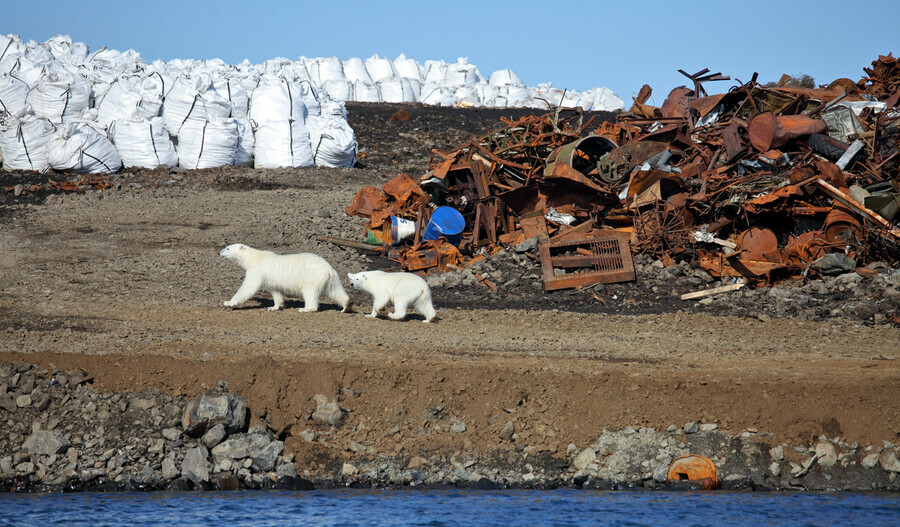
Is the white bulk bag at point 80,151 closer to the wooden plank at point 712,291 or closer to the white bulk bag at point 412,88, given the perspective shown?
the wooden plank at point 712,291

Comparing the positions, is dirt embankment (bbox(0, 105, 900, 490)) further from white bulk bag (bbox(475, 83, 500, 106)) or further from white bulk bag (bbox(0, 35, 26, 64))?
white bulk bag (bbox(475, 83, 500, 106))

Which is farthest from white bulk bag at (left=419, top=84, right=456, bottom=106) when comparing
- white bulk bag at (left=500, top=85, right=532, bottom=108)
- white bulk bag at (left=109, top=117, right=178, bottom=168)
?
white bulk bag at (left=109, top=117, right=178, bottom=168)

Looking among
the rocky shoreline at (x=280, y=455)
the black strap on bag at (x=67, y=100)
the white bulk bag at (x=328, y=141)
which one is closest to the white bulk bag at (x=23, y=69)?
the black strap on bag at (x=67, y=100)

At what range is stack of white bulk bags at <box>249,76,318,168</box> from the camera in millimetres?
19703

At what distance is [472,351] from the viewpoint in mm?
7785

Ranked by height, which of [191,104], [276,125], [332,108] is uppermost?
[332,108]

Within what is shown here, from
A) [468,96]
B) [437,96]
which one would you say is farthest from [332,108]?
[468,96]

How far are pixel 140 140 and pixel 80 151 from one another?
4.26 feet

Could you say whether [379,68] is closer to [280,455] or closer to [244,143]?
[244,143]

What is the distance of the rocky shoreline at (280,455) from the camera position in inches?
242

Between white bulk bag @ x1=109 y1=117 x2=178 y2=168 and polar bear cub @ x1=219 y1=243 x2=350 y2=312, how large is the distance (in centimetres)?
1012

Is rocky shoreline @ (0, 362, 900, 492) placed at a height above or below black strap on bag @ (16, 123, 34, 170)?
below

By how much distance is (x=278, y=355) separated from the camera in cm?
719

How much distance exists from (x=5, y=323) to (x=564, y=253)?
7.17 metres
